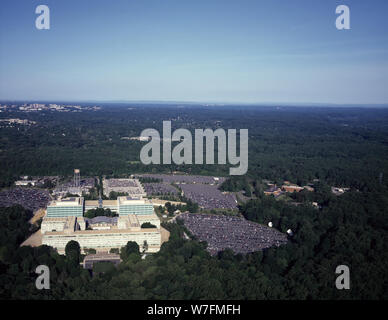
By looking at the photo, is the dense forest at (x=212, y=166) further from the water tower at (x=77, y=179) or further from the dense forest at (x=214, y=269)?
the dense forest at (x=214, y=269)

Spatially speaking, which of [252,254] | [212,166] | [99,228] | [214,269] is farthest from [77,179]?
[214,269]

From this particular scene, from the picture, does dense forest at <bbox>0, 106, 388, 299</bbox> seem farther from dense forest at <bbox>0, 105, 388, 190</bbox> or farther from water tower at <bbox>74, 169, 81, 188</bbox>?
water tower at <bbox>74, 169, 81, 188</bbox>

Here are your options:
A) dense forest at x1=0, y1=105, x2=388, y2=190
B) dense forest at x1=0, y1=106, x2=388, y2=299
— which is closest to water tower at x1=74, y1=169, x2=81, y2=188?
dense forest at x1=0, y1=105, x2=388, y2=190

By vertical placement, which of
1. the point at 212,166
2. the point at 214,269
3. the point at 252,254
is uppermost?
the point at 212,166

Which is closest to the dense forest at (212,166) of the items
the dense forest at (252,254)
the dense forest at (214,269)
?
the dense forest at (252,254)

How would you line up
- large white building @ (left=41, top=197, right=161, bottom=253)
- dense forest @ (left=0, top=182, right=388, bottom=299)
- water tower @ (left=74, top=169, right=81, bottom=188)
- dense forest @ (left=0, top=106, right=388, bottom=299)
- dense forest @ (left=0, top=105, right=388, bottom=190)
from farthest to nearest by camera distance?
dense forest @ (left=0, top=105, right=388, bottom=190) → water tower @ (left=74, top=169, right=81, bottom=188) → large white building @ (left=41, top=197, right=161, bottom=253) → dense forest @ (left=0, top=106, right=388, bottom=299) → dense forest @ (left=0, top=182, right=388, bottom=299)

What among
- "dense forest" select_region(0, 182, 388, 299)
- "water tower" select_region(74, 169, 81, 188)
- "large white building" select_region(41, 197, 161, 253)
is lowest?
"dense forest" select_region(0, 182, 388, 299)

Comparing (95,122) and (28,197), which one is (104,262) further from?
(95,122)

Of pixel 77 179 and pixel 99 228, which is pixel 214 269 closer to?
pixel 99 228
